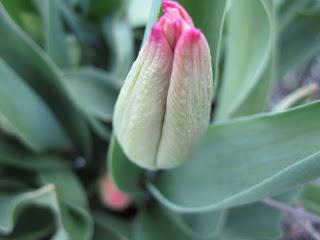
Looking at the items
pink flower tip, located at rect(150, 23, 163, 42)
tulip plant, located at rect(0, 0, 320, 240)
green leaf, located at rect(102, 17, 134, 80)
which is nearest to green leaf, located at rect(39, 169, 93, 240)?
tulip plant, located at rect(0, 0, 320, 240)

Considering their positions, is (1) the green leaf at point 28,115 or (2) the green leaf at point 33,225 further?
(2) the green leaf at point 33,225

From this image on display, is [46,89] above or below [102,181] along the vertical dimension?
above

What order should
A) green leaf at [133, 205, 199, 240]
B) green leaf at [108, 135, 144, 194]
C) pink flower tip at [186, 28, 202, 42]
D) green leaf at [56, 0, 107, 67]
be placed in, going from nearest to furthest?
pink flower tip at [186, 28, 202, 42]
green leaf at [108, 135, 144, 194]
green leaf at [133, 205, 199, 240]
green leaf at [56, 0, 107, 67]

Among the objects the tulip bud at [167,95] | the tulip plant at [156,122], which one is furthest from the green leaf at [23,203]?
the tulip bud at [167,95]

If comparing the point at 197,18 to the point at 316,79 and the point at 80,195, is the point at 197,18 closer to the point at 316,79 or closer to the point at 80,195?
the point at 80,195

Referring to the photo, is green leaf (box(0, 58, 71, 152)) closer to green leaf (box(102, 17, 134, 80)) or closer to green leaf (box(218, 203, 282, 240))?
green leaf (box(102, 17, 134, 80))

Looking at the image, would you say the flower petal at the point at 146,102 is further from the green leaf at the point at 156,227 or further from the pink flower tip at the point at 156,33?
the green leaf at the point at 156,227

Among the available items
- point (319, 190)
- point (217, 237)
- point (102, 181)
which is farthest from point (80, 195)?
point (319, 190)
